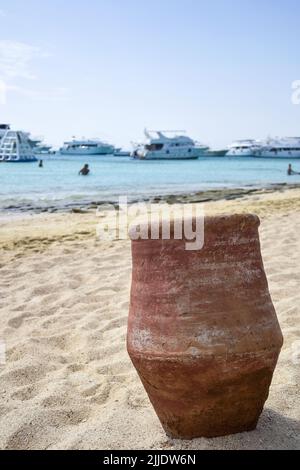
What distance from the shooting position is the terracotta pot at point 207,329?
226cm

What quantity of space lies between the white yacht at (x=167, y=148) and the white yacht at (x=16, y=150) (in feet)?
51.3

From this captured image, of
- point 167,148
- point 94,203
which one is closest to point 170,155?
point 167,148

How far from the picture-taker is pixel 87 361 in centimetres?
363

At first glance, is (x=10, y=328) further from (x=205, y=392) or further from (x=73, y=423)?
(x=205, y=392)

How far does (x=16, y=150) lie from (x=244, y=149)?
40.1 meters

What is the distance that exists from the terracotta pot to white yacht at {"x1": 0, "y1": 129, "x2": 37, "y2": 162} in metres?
65.3

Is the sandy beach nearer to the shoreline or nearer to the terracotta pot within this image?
the terracotta pot

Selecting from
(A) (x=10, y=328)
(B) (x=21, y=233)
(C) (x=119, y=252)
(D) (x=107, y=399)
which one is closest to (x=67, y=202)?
(B) (x=21, y=233)

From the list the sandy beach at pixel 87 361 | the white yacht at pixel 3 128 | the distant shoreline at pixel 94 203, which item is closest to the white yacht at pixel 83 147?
the white yacht at pixel 3 128

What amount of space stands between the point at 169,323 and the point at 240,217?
550 millimetres

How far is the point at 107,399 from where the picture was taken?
3021 mm

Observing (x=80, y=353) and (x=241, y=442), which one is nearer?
(x=241, y=442)

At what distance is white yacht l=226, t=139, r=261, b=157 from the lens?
89.7 m

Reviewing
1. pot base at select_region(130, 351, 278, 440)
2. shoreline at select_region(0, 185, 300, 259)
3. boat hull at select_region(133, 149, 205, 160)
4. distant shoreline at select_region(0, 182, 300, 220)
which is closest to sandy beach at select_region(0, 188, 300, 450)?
pot base at select_region(130, 351, 278, 440)
